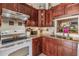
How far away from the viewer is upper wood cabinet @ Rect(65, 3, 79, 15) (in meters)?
1.51

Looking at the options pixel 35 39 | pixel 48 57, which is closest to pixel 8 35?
pixel 35 39

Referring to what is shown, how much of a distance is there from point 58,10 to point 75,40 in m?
0.52

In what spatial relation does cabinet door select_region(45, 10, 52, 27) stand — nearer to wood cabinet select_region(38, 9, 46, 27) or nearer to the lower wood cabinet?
wood cabinet select_region(38, 9, 46, 27)

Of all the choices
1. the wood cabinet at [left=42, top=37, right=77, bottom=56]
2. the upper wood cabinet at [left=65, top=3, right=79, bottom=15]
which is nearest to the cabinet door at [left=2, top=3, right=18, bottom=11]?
the wood cabinet at [left=42, top=37, right=77, bottom=56]

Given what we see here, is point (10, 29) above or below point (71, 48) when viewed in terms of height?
above

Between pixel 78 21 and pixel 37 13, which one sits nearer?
pixel 78 21

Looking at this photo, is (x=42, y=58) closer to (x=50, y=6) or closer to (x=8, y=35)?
(x=8, y=35)

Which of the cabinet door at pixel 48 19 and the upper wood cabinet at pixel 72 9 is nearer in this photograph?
the upper wood cabinet at pixel 72 9

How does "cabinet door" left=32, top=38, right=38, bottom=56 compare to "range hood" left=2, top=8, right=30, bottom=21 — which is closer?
"range hood" left=2, top=8, right=30, bottom=21

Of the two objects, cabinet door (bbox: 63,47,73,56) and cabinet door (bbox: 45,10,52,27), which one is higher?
cabinet door (bbox: 45,10,52,27)

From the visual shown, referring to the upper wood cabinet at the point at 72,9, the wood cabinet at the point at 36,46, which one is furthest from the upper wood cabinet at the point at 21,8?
the upper wood cabinet at the point at 72,9

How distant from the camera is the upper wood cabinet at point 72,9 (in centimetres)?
151

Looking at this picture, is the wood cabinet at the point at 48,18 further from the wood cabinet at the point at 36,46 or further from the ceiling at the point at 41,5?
the wood cabinet at the point at 36,46

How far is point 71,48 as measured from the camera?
151cm
